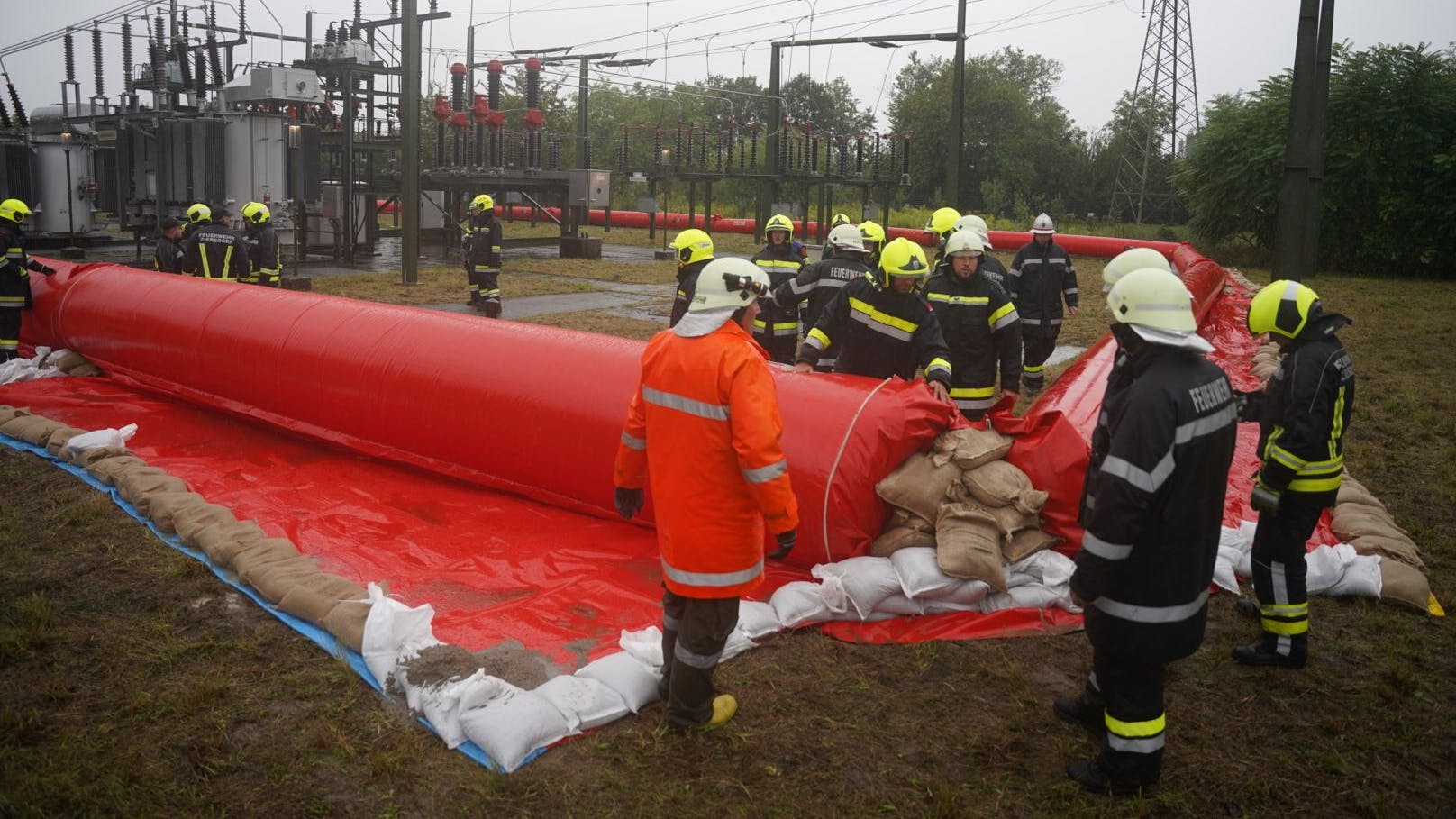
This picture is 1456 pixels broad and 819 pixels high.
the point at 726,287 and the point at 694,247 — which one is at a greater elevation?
the point at 694,247

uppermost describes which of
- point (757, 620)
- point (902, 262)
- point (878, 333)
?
point (902, 262)

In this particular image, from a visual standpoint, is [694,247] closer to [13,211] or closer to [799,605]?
[799,605]

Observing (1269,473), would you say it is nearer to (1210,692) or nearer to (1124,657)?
(1210,692)

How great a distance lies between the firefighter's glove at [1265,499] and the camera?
4348mm

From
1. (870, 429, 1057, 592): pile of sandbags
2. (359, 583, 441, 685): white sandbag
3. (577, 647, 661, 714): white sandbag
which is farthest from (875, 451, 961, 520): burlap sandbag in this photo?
(359, 583, 441, 685): white sandbag

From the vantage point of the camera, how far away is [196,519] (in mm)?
5367

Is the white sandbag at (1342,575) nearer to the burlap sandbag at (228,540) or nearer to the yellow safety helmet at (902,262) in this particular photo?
the yellow safety helmet at (902,262)

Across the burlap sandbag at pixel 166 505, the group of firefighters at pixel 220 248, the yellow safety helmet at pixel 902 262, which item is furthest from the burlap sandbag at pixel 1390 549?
the group of firefighters at pixel 220 248

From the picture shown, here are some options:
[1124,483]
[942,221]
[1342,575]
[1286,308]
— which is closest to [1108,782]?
[1124,483]

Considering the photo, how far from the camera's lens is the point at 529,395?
585 cm

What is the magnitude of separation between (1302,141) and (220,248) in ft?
30.5

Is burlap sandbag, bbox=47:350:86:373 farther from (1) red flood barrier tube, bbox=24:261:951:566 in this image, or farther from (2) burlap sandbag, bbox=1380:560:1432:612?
(2) burlap sandbag, bbox=1380:560:1432:612

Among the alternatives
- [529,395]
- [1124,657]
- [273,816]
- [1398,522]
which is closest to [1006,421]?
[1124,657]

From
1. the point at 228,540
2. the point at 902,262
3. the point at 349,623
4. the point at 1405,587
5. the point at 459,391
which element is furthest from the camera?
the point at 459,391
